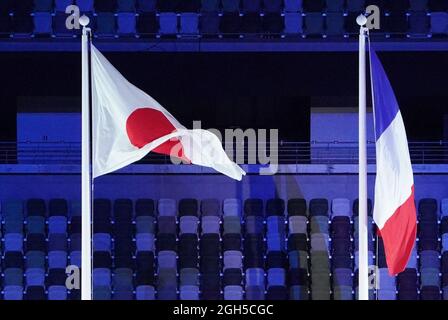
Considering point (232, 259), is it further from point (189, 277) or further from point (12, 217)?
point (12, 217)

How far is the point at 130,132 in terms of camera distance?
15148mm

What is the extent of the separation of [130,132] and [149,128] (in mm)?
234

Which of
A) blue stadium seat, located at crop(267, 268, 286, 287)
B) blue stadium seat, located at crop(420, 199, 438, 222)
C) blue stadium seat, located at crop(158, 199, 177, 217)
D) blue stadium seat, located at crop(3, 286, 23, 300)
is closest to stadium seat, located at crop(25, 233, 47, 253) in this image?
blue stadium seat, located at crop(3, 286, 23, 300)

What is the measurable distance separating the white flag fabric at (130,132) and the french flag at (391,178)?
5.87 feet

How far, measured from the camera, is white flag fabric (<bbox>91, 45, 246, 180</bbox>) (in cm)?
1516

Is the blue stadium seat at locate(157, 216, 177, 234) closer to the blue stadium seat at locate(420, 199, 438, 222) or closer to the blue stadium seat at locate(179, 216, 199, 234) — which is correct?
the blue stadium seat at locate(179, 216, 199, 234)

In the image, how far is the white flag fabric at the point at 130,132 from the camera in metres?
15.2

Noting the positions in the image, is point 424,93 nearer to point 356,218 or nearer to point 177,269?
point 356,218

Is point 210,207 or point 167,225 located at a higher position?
point 210,207

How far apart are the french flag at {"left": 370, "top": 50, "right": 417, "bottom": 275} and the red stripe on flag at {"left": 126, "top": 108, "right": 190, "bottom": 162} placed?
2.46 metres

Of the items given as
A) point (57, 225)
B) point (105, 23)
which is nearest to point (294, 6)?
point (105, 23)

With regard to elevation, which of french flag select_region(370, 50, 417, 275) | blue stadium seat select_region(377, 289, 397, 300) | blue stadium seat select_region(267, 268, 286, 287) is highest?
french flag select_region(370, 50, 417, 275)

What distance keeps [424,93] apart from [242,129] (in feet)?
12.2

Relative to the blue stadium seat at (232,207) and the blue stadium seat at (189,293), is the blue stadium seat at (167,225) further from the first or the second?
the blue stadium seat at (189,293)
